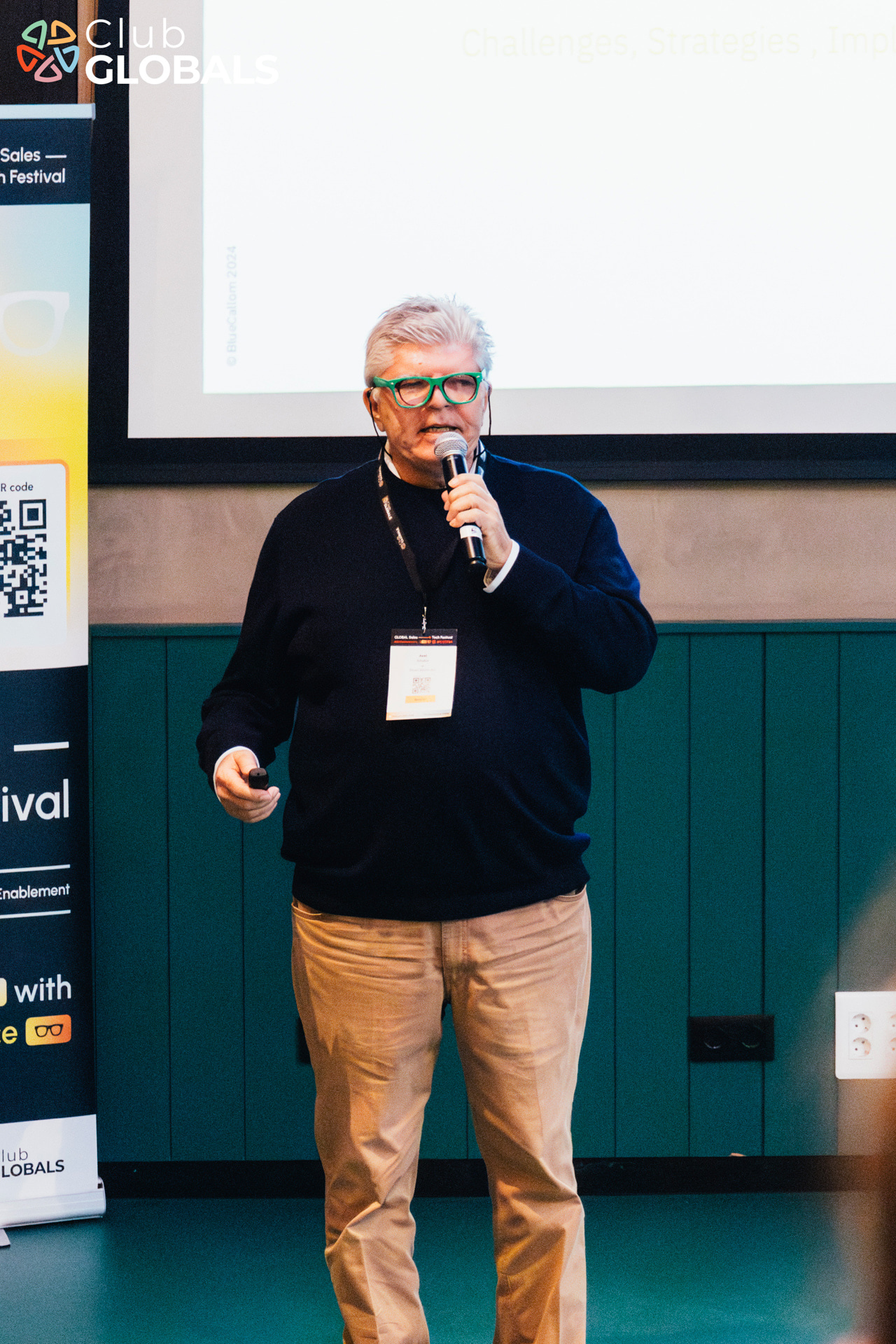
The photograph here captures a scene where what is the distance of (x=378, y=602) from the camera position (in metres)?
1.63

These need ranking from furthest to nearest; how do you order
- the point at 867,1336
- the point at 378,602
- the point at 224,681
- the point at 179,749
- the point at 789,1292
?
the point at 179,749, the point at 789,1292, the point at 224,681, the point at 378,602, the point at 867,1336

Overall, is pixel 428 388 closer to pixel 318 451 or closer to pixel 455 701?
pixel 455 701

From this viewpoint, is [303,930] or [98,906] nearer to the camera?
[303,930]

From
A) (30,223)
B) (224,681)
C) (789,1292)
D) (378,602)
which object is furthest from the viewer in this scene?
(30,223)

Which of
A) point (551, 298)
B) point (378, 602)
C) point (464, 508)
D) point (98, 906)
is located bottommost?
point (98, 906)

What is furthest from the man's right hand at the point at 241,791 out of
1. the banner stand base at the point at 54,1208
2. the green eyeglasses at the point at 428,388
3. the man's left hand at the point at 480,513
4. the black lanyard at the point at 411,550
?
the banner stand base at the point at 54,1208

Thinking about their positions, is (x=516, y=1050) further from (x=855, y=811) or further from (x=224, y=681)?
(x=855, y=811)

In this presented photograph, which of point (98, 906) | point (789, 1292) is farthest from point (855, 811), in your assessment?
point (98, 906)

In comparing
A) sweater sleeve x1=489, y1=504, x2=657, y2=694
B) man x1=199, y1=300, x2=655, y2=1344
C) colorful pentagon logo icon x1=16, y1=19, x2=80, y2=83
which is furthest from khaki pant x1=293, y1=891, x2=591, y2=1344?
colorful pentagon logo icon x1=16, y1=19, x2=80, y2=83

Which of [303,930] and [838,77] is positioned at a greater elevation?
[838,77]

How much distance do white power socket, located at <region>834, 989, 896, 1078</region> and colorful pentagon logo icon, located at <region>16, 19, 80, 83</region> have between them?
8.82 ft

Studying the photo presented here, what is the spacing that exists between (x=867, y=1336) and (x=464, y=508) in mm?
1130

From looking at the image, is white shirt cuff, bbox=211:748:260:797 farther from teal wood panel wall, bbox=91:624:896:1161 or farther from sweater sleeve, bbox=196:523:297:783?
teal wood panel wall, bbox=91:624:896:1161

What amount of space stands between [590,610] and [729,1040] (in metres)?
1.46
